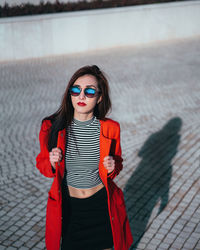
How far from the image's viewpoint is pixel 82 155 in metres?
2.84

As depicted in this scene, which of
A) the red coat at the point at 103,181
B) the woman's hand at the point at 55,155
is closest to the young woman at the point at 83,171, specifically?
the red coat at the point at 103,181

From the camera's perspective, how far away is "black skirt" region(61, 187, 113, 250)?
285 centimetres

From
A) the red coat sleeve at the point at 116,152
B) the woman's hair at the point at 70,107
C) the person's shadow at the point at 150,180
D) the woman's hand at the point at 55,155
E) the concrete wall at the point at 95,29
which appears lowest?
the person's shadow at the point at 150,180

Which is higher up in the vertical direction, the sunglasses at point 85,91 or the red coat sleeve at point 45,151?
the sunglasses at point 85,91

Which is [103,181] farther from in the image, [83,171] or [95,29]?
[95,29]

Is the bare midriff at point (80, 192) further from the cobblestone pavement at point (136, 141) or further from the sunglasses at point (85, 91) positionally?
the cobblestone pavement at point (136, 141)

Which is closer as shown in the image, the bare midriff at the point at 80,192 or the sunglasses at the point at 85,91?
the sunglasses at the point at 85,91

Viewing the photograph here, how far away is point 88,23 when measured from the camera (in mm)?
13484

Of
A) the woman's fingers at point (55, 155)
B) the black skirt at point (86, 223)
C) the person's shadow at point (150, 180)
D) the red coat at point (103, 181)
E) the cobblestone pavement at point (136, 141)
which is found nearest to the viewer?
the woman's fingers at point (55, 155)

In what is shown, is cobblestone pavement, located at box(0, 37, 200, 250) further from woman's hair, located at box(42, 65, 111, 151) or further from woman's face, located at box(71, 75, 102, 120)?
woman's face, located at box(71, 75, 102, 120)

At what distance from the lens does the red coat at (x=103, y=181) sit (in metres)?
2.74

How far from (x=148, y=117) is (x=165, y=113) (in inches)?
17.8

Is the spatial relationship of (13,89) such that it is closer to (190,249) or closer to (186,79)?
(186,79)

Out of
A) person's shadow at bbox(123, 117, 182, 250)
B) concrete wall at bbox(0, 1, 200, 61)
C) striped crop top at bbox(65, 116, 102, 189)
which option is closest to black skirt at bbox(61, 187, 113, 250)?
striped crop top at bbox(65, 116, 102, 189)
